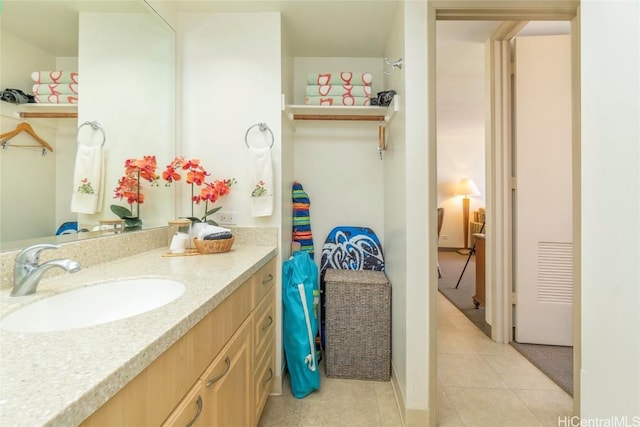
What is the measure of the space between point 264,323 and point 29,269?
95 cm

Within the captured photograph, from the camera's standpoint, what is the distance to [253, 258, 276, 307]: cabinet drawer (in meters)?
1.31

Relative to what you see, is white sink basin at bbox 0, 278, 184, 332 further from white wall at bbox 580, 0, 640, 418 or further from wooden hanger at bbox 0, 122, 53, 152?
white wall at bbox 580, 0, 640, 418

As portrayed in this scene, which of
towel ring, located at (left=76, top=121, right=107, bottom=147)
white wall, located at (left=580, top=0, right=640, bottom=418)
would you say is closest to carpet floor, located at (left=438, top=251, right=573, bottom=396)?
white wall, located at (left=580, top=0, right=640, bottom=418)

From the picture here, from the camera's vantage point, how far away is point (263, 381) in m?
1.43

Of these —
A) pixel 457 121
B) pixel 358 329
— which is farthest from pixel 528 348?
pixel 457 121

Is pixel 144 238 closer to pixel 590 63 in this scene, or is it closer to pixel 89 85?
pixel 89 85

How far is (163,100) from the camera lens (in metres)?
1.71

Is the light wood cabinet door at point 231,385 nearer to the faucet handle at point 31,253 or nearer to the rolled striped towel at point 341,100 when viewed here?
the faucet handle at point 31,253

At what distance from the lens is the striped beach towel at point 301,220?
7.13 ft

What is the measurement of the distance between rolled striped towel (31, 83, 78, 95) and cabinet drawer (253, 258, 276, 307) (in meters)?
1.05

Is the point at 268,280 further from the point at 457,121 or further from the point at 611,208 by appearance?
the point at 457,121

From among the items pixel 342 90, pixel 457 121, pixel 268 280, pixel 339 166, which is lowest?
pixel 268 280

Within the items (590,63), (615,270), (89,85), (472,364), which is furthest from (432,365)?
(89,85)

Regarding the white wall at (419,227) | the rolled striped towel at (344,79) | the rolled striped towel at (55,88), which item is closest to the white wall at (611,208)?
the white wall at (419,227)
